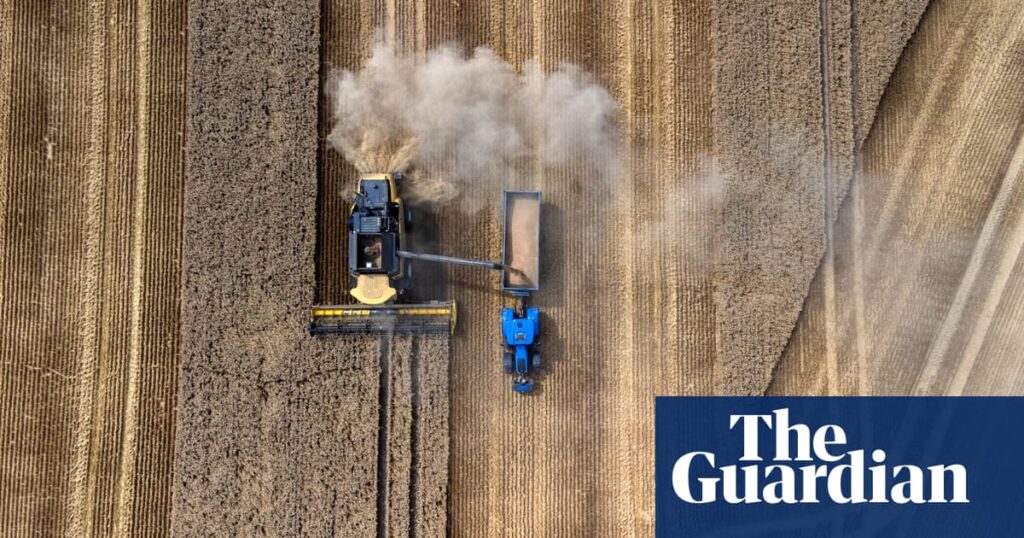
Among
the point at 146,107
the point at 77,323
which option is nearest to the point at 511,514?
the point at 77,323

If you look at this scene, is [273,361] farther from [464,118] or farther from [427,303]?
[464,118]

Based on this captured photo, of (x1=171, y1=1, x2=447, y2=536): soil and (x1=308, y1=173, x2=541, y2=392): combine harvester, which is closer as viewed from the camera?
(x1=308, y1=173, x2=541, y2=392): combine harvester

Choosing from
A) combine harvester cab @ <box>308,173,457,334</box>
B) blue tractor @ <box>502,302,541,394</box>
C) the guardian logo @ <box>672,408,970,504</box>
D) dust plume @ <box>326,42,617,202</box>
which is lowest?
the guardian logo @ <box>672,408,970,504</box>

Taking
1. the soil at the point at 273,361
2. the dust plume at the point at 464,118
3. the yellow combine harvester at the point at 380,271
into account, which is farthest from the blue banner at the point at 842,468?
the dust plume at the point at 464,118

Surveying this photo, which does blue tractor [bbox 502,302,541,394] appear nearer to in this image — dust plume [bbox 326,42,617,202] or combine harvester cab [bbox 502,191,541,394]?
combine harvester cab [bbox 502,191,541,394]

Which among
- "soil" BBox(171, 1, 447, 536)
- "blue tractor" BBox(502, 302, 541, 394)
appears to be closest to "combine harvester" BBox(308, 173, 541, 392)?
"blue tractor" BBox(502, 302, 541, 394)

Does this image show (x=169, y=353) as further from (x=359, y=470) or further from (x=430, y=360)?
(x=430, y=360)
